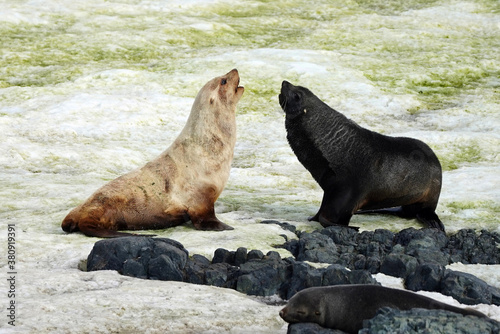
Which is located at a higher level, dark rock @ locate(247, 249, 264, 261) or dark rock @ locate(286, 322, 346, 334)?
dark rock @ locate(286, 322, 346, 334)

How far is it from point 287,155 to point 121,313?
13053mm

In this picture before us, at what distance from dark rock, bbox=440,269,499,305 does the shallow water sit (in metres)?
1.84

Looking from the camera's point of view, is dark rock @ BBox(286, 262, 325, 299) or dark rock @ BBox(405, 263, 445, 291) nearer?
dark rock @ BBox(286, 262, 325, 299)

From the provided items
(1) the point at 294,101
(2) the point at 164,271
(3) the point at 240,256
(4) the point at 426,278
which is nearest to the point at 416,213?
(1) the point at 294,101

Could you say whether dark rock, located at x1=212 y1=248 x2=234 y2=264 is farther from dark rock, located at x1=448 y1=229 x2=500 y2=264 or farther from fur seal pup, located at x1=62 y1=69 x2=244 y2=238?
dark rock, located at x1=448 y1=229 x2=500 y2=264

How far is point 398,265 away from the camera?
29.8 feet

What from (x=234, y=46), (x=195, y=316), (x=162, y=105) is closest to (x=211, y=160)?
(x=195, y=316)

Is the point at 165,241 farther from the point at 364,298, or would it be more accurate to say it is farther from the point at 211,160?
the point at 364,298

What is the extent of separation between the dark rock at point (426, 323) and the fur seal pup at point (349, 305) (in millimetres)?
670

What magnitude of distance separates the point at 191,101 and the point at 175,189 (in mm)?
12896

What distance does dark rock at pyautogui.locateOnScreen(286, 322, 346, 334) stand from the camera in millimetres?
6340

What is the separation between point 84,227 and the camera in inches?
414

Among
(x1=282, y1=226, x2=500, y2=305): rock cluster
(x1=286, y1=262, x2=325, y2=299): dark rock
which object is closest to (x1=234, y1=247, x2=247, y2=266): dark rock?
(x1=286, y1=262, x2=325, y2=299): dark rock

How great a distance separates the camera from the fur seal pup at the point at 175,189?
1079cm
